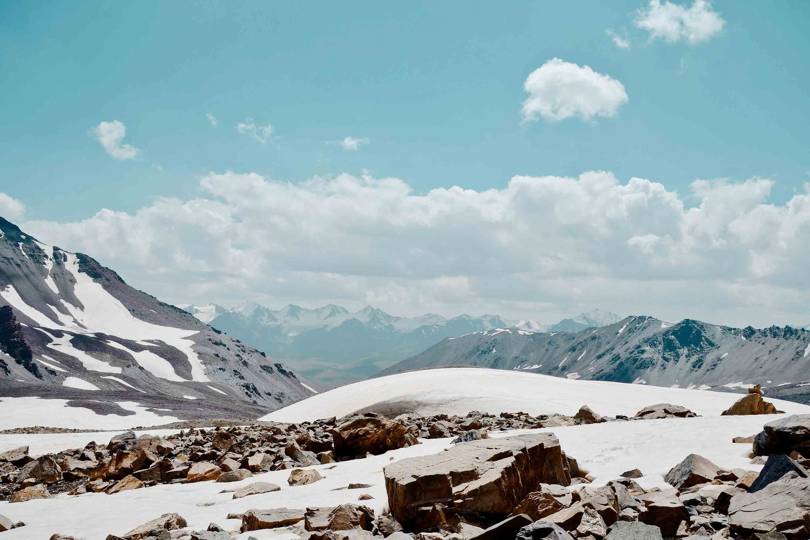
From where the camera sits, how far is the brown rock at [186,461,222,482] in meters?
17.8

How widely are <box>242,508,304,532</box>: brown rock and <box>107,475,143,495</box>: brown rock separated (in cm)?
824

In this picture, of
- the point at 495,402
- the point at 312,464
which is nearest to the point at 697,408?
the point at 495,402

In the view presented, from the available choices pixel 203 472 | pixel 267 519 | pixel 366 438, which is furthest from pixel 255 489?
pixel 366 438

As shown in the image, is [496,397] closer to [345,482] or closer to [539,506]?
[345,482]

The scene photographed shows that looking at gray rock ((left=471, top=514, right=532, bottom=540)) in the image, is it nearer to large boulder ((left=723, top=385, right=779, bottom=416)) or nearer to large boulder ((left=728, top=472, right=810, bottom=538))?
large boulder ((left=728, top=472, right=810, bottom=538))

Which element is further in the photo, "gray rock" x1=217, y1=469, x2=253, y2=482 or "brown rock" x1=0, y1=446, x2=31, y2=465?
"brown rock" x1=0, y1=446, x2=31, y2=465

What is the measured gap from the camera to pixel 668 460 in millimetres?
14367

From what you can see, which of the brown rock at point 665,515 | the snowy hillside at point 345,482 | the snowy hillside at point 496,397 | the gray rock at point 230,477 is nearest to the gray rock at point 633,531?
the brown rock at point 665,515

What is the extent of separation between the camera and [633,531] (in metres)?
8.55

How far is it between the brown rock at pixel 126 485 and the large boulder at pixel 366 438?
6399 mm

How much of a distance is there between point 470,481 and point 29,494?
49.3 feet

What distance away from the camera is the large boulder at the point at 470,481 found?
33.4ft

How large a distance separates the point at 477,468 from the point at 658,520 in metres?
3.21

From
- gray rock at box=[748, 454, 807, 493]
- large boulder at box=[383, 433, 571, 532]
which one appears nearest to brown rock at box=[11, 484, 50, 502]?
large boulder at box=[383, 433, 571, 532]
